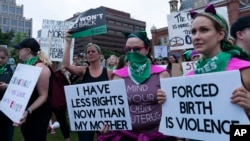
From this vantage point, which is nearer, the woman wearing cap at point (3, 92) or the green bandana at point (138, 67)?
the green bandana at point (138, 67)

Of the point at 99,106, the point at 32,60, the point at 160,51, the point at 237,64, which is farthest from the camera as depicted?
the point at 160,51

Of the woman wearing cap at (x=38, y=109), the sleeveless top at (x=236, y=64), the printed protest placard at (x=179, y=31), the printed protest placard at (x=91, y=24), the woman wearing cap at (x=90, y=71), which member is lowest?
the woman wearing cap at (x=38, y=109)

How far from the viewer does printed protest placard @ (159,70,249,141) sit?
6.16 feet

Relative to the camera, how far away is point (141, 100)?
2.82m

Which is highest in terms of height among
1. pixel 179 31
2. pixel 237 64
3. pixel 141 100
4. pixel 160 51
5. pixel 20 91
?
pixel 160 51

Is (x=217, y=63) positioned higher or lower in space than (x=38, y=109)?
higher

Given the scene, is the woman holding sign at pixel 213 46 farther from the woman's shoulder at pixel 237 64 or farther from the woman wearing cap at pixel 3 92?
the woman wearing cap at pixel 3 92

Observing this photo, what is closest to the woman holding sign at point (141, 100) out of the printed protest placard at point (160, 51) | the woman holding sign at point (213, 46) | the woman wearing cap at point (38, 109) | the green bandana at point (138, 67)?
the green bandana at point (138, 67)

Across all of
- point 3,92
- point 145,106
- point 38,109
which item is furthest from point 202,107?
point 3,92

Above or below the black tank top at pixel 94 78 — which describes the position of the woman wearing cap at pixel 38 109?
below

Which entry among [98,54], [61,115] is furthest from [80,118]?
[61,115]

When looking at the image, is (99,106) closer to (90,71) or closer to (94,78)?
(94,78)

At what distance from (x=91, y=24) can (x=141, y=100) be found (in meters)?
1.97

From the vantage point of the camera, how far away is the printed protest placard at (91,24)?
4395 millimetres
